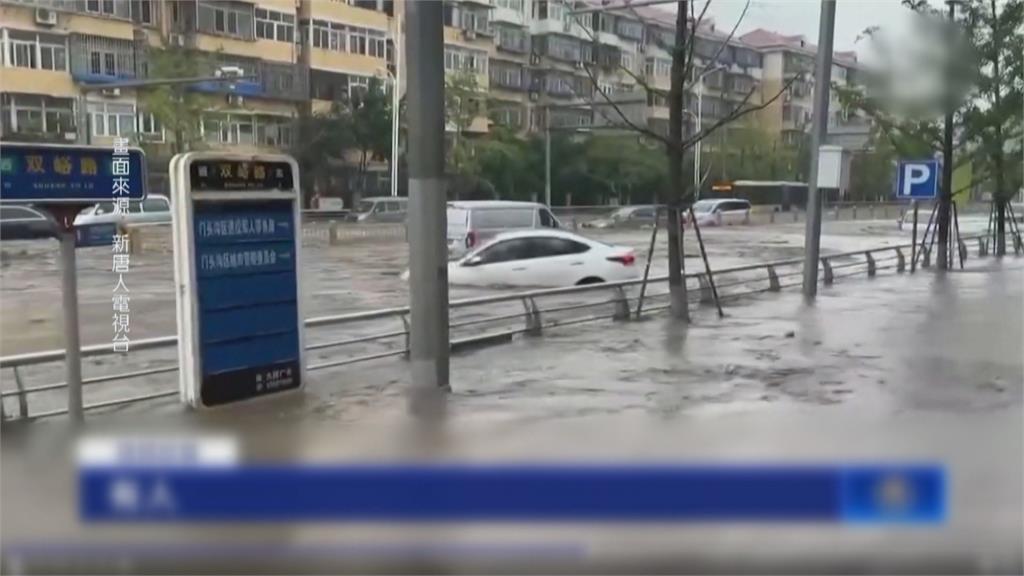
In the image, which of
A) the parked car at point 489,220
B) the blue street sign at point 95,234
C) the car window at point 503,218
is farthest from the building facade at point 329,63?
Answer: the car window at point 503,218

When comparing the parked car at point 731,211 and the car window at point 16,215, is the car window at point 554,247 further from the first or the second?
the parked car at point 731,211

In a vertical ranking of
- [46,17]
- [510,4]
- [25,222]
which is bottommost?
[25,222]

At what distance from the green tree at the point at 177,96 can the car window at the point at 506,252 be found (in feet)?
13.8

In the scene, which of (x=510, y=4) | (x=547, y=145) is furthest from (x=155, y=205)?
(x=510, y=4)

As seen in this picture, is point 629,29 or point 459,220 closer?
point 629,29

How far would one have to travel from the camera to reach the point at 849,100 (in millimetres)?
13656

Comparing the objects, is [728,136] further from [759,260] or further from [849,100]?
[759,260]

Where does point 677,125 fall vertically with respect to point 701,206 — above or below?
above

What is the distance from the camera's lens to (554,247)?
452 inches

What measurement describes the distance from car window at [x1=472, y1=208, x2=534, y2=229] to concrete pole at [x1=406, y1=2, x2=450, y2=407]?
6.33 metres

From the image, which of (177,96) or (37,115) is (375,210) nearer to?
(177,96)

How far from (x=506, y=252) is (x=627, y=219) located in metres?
1.44

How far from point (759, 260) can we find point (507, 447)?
41.0 ft

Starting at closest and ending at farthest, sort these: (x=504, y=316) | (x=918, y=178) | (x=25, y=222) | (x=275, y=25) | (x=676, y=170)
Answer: (x=25, y=222)
(x=275, y=25)
(x=504, y=316)
(x=676, y=170)
(x=918, y=178)
